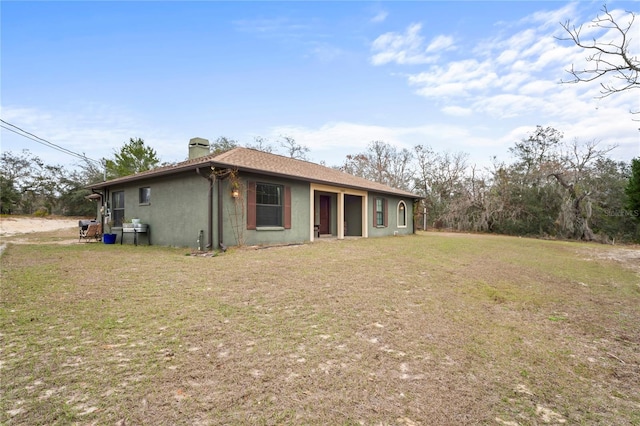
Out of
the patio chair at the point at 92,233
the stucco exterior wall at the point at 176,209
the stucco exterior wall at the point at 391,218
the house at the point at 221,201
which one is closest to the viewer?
the house at the point at 221,201

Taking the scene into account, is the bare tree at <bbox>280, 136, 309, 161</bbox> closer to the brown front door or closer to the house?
the brown front door

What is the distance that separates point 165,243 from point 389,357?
9770mm

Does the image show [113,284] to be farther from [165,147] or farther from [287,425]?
[165,147]

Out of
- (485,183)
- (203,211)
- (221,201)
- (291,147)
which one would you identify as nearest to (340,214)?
(221,201)

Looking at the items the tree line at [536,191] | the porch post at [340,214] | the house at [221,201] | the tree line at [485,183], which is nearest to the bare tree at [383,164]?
the tree line at [485,183]

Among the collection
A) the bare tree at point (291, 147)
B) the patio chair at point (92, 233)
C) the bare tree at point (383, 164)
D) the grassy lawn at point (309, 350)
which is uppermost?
the bare tree at point (291, 147)

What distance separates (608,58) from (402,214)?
11.7 meters

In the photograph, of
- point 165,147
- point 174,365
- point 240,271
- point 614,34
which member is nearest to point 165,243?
point 240,271

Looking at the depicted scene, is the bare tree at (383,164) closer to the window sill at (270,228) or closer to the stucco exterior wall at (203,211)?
the stucco exterior wall at (203,211)

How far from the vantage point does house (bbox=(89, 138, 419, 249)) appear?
9.12m

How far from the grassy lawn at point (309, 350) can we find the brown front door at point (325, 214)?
9.09 metres

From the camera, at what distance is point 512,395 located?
87.9 inches

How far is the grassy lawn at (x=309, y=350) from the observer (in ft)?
6.46

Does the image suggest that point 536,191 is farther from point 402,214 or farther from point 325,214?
point 325,214
